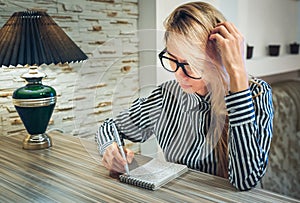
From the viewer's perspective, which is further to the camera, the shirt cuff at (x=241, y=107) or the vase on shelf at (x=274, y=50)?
→ the vase on shelf at (x=274, y=50)

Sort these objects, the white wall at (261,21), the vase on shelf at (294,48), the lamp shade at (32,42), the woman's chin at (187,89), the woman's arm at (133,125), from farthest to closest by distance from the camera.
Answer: the vase on shelf at (294,48) < the white wall at (261,21) < the lamp shade at (32,42) < the woman's arm at (133,125) < the woman's chin at (187,89)

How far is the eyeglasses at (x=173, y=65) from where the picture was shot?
1.02 metres

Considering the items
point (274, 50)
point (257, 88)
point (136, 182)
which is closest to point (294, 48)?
point (274, 50)

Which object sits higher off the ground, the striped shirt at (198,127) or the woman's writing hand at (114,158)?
the striped shirt at (198,127)

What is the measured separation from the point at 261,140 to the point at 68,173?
22.3 inches

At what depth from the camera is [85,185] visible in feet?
3.45

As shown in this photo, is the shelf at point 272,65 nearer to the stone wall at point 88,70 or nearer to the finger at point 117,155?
→ the stone wall at point 88,70

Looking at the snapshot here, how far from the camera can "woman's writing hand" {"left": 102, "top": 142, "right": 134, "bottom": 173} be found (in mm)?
1126

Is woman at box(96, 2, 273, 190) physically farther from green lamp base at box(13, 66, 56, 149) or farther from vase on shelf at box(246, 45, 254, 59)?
vase on shelf at box(246, 45, 254, 59)

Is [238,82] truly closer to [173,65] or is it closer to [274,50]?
[173,65]

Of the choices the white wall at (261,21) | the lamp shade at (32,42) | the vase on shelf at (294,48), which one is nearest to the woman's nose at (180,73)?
the lamp shade at (32,42)

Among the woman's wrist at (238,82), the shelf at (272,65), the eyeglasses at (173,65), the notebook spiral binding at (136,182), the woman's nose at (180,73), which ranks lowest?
the notebook spiral binding at (136,182)

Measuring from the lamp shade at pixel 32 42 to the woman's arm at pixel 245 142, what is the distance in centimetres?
68

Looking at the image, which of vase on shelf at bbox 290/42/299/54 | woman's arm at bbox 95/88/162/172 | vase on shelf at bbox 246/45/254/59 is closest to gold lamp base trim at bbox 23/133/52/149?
woman's arm at bbox 95/88/162/172
